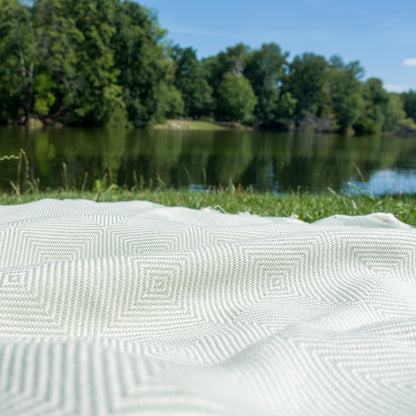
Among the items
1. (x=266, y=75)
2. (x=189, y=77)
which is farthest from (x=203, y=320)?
(x=266, y=75)

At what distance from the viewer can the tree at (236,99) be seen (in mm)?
67750

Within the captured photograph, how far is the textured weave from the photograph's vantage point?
563 millimetres

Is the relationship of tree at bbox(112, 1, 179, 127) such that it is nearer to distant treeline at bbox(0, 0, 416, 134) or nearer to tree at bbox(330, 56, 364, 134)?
distant treeline at bbox(0, 0, 416, 134)

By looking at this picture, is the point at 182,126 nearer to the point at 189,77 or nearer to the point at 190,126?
the point at 190,126

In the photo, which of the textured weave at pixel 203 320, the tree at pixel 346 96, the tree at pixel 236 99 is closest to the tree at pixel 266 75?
the tree at pixel 236 99

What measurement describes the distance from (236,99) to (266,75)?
42.5 ft

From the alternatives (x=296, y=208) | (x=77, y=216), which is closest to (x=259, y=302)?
(x=77, y=216)

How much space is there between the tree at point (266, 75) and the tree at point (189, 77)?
41.9ft

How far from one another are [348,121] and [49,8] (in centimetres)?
5404

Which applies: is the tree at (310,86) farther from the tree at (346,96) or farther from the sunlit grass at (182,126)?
the sunlit grass at (182,126)

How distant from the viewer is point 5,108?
1476 inches

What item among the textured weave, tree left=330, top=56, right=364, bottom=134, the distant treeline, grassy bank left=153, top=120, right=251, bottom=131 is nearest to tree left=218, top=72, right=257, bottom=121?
the distant treeline

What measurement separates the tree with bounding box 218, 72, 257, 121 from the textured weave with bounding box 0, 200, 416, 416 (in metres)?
68.4

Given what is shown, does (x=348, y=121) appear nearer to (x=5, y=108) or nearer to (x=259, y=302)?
(x=5, y=108)
